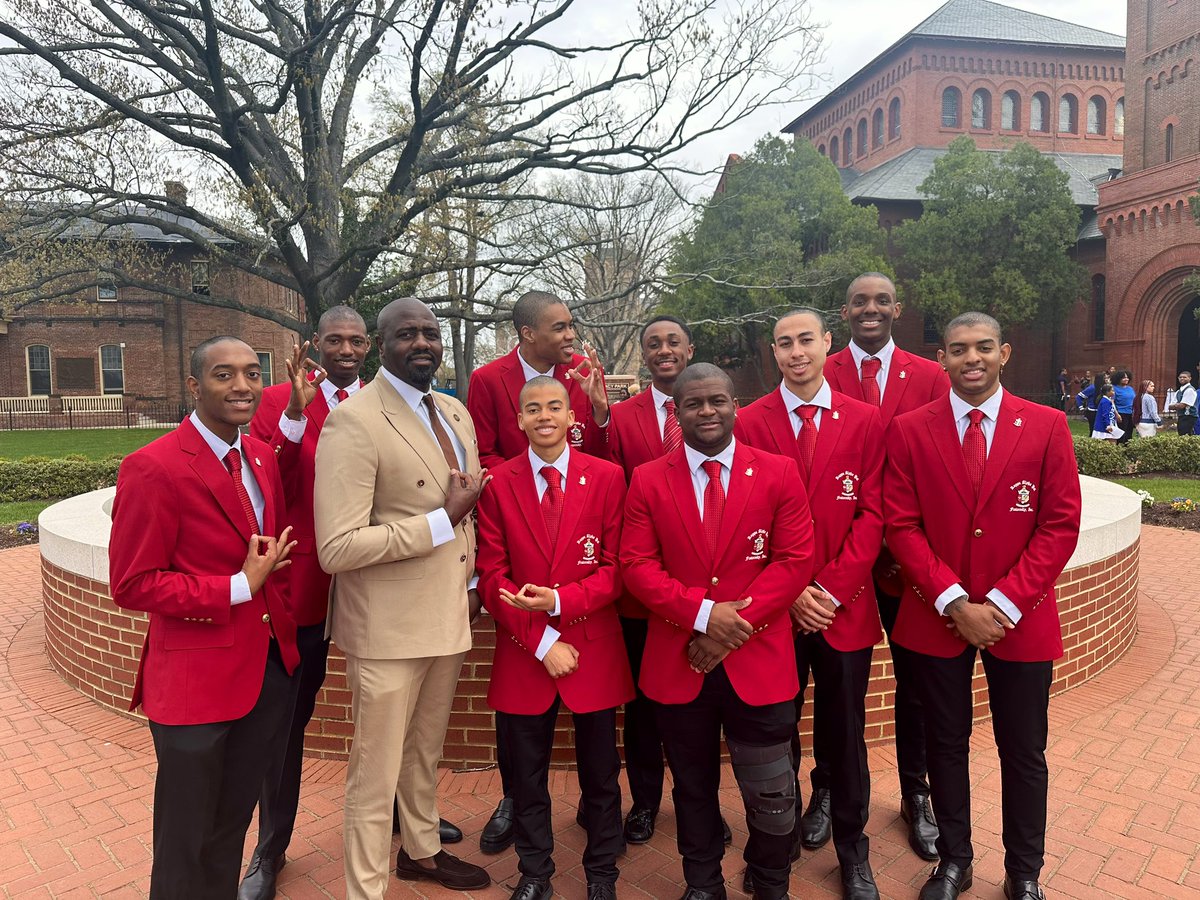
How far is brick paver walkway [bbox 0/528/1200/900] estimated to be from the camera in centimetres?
332

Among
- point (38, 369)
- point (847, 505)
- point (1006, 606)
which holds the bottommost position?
point (1006, 606)

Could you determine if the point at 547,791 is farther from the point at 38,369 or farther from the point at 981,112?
the point at 981,112

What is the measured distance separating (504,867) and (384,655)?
1.23m

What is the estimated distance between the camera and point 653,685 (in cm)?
307

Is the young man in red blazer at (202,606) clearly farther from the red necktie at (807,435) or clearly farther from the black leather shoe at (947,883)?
the black leather shoe at (947,883)

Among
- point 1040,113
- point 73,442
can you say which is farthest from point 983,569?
point 1040,113

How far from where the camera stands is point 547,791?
3.13 m

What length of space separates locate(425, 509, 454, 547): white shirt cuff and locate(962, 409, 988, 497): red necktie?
6.53 feet

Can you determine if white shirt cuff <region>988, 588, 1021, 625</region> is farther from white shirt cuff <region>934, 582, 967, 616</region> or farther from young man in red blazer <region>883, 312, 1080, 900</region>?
white shirt cuff <region>934, 582, 967, 616</region>

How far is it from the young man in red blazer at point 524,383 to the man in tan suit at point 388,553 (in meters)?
0.66

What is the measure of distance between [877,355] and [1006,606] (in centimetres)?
136

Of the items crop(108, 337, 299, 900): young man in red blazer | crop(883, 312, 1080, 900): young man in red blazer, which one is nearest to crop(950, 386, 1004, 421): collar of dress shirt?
crop(883, 312, 1080, 900): young man in red blazer

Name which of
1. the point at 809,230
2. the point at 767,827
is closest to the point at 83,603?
the point at 767,827

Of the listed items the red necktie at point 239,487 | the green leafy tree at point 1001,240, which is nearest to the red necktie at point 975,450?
the red necktie at point 239,487
